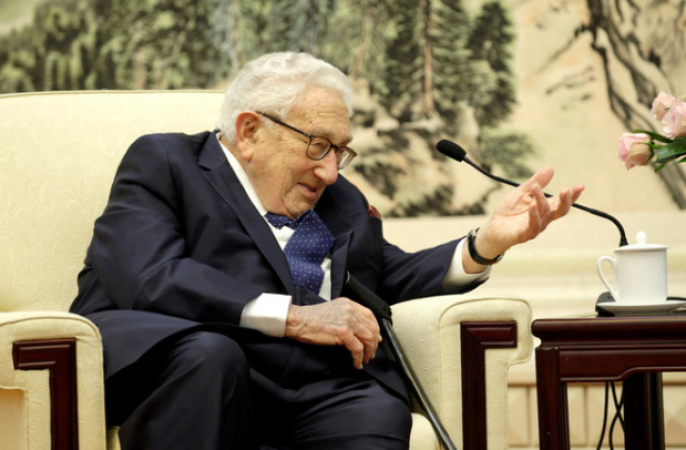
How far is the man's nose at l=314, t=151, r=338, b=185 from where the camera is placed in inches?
90.4

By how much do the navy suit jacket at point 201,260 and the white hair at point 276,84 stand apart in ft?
0.34

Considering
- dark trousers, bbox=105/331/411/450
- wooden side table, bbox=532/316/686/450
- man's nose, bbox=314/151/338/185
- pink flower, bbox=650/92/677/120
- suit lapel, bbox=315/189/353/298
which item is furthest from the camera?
man's nose, bbox=314/151/338/185

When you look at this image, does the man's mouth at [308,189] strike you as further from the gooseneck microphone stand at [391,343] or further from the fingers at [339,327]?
the fingers at [339,327]

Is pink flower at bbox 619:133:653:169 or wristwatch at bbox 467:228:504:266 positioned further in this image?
wristwatch at bbox 467:228:504:266

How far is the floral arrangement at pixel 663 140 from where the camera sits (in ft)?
6.50

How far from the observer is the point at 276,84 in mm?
2350

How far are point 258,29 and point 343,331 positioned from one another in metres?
1.98

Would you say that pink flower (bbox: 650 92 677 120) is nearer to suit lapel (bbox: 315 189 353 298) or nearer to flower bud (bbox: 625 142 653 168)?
flower bud (bbox: 625 142 653 168)

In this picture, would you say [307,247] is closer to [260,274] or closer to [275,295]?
[260,274]

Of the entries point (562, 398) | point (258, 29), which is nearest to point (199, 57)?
point (258, 29)

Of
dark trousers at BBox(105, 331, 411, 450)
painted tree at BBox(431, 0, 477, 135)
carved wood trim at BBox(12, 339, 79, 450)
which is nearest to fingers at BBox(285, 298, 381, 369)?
dark trousers at BBox(105, 331, 411, 450)

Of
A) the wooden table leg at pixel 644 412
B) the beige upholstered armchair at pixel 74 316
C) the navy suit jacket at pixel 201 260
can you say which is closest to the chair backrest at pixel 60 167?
the beige upholstered armchair at pixel 74 316

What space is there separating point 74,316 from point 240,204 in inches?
23.2

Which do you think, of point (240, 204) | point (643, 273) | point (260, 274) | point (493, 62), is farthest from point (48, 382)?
point (493, 62)
